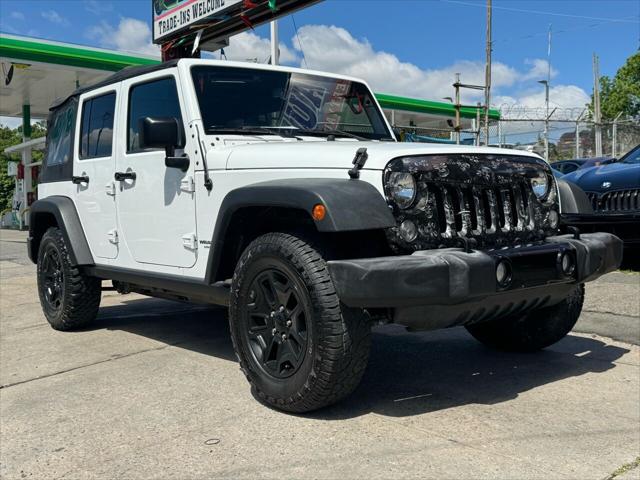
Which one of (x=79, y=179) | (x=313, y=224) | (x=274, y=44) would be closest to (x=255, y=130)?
(x=313, y=224)

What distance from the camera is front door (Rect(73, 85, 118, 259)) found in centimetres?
505

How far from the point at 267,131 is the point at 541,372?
7.49 ft

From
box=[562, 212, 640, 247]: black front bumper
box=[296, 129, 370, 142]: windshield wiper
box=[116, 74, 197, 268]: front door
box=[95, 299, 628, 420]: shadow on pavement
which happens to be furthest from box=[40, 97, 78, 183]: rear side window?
box=[562, 212, 640, 247]: black front bumper

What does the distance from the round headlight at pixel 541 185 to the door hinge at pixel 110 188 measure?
2.96 m

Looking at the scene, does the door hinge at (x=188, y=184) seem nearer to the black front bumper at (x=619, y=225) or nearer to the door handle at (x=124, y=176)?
the door handle at (x=124, y=176)

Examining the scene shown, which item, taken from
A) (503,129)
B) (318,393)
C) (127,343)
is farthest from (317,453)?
(503,129)

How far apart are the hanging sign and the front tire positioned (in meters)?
4.72

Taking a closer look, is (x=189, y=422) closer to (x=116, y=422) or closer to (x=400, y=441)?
(x=116, y=422)

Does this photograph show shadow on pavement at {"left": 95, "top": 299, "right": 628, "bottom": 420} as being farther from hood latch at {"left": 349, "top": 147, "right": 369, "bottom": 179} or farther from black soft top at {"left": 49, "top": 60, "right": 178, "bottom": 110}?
black soft top at {"left": 49, "top": 60, "right": 178, "bottom": 110}

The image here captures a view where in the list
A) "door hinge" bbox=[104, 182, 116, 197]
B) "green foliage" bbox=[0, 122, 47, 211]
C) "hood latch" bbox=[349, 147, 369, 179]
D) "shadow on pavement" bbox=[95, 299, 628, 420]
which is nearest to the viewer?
"hood latch" bbox=[349, 147, 369, 179]

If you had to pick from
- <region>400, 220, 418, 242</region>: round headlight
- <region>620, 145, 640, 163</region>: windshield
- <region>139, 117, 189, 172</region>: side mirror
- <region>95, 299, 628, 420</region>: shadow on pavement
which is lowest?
<region>95, 299, 628, 420</region>: shadow on pavement

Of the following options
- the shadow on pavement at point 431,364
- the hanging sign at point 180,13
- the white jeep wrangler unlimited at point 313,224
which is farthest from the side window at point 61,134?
the hanging sign at point 180,13

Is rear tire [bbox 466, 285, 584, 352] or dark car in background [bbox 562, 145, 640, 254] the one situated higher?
dark car in background [bbox 562, 145, 640, 254]

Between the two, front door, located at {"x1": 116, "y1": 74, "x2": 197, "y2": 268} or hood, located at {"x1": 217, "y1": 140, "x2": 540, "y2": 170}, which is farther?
front door, located at {"x1": 116, "y1": 74, "x2": 197, "y2": 268}
